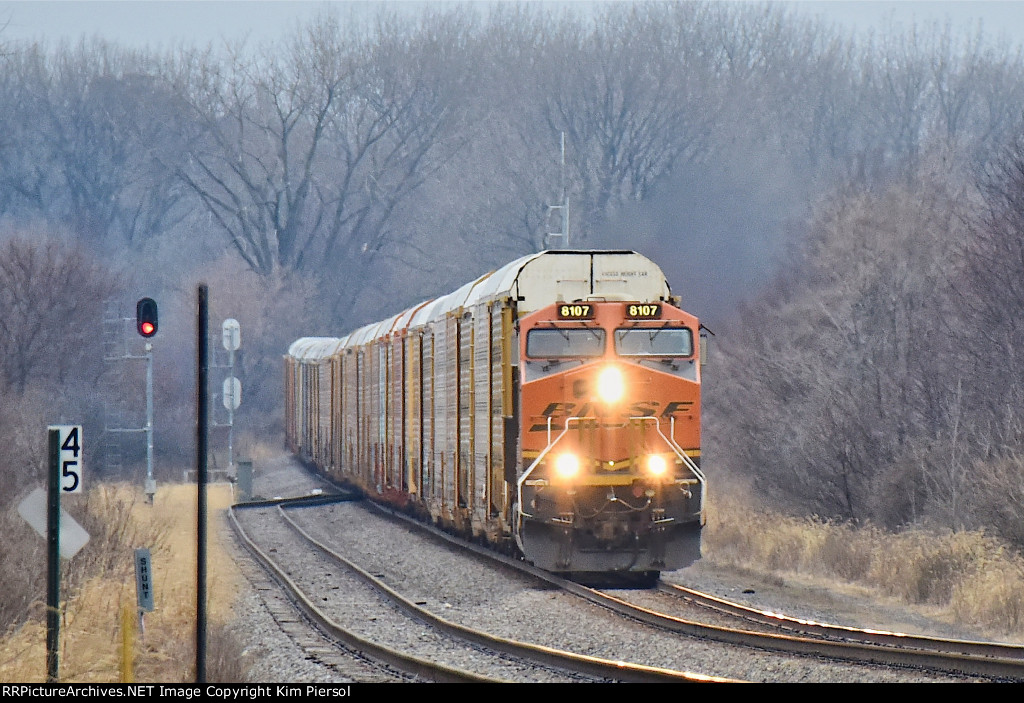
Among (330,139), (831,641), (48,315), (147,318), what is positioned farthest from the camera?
(330,139)

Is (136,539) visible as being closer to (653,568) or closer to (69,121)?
(653,568)

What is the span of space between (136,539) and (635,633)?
11050mm

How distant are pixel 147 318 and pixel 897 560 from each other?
10.1 metres

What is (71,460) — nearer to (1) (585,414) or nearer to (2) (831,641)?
(1) (585,414)

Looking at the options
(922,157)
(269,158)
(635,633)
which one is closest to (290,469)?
(922,157)

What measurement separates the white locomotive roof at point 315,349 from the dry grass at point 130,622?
590 inches

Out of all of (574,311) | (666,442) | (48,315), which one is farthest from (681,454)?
(48,315)

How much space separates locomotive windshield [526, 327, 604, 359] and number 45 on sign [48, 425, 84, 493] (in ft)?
18.7

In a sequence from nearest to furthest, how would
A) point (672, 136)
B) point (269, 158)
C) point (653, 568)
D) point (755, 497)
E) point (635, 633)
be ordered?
point (635, 633) < point (653, 568) < point (755, 497) < point (672, 136) < point (269, 158)

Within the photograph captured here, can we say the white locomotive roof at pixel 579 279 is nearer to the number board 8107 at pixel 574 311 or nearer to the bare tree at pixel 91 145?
the number board 8107 at pixel 574 311

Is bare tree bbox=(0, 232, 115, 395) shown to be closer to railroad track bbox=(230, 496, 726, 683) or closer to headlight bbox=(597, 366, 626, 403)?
railroad track bbox=(230, 496, 726, 683)

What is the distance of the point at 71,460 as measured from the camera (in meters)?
13.5

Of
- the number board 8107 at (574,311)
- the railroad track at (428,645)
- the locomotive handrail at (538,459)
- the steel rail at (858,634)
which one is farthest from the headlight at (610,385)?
the railroad track at (428,645)

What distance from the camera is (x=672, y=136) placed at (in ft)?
210
